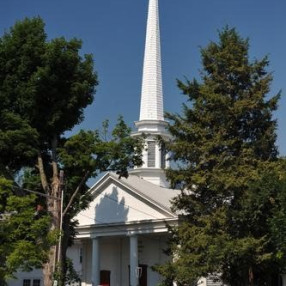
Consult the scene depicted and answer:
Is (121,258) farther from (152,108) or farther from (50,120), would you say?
(50,120)

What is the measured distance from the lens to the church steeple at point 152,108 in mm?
43594

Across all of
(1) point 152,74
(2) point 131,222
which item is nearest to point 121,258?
(2) point 131,222

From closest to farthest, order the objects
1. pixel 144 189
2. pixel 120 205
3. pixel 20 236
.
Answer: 1. pixel 20 236
2. pixel 144 189
3. pixel 120 205

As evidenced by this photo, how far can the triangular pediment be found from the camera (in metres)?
36.2

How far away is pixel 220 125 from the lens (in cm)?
2725

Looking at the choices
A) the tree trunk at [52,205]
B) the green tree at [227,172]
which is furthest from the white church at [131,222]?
the tree trunk at [52,205]

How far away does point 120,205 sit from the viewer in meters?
38.4

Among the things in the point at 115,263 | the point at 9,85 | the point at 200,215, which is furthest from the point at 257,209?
the point at 115,263

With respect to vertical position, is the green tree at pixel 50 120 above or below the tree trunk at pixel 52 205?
above

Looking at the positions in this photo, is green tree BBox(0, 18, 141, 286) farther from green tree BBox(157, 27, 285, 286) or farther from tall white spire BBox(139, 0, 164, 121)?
tall white spire BBox(139, 0, 164, 121)

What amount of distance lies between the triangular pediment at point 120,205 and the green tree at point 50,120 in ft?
→ 24.8

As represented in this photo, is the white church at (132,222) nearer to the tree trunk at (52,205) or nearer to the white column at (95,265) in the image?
the white column at (95,265)

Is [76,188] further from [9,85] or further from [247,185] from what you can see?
[247,185]

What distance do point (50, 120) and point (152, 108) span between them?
1868 cm
